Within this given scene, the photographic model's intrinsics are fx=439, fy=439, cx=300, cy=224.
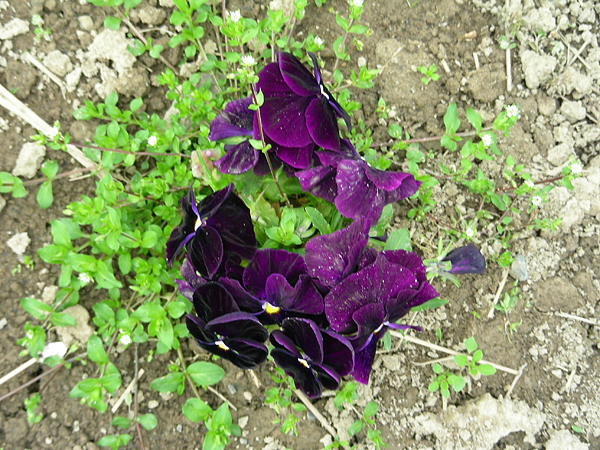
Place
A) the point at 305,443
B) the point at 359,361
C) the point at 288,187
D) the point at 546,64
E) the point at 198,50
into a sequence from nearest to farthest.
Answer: the point at 359,361 < the point at 288,187 < the point at 305,443 < the point at 198,50 < the point at 546,64

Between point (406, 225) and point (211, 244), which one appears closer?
point (211, 244)

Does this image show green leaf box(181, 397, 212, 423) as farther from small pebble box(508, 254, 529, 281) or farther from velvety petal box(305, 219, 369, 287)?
small pebble box(508, 254, 529, 281)

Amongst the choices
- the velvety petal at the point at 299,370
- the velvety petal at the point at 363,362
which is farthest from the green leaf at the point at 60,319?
the velvety petal at the point at 363,362

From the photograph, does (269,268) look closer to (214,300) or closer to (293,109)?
(214,300)

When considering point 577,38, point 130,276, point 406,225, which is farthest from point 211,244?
point 577,38

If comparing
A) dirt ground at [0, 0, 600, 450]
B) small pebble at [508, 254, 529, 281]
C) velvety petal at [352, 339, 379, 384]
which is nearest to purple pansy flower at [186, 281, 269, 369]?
velvety petal at [352, 339, 379, 384]

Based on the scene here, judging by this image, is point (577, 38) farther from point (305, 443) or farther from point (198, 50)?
point (305, 443)

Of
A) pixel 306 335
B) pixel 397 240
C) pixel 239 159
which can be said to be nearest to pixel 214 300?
pixel 306 335
